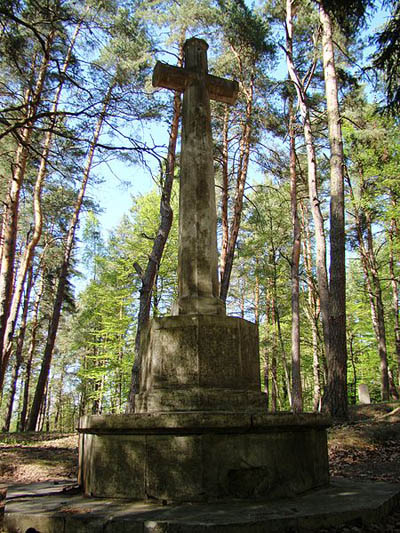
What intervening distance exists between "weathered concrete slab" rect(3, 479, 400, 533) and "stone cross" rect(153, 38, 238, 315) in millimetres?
1903

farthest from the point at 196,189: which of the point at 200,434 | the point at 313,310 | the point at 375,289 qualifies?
the point at 313,310

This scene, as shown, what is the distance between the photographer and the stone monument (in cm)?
326

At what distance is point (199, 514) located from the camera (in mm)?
2801

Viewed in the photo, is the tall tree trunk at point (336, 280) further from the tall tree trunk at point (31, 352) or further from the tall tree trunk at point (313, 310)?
the tall tree trunk at point (31, 352)

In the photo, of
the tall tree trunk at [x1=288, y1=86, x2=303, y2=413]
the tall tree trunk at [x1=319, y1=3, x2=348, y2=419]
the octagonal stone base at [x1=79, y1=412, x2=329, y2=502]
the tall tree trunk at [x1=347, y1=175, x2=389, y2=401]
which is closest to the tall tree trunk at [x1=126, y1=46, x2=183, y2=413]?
the tall tree trunk at [x1=319, y1=3, x2=348, y2=419]

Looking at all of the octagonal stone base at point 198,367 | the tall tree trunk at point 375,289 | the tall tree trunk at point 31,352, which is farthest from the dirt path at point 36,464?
the tall tree trunk at point 375,289

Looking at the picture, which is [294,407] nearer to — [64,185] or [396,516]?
[396,516]

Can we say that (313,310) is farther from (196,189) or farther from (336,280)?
(196,189)

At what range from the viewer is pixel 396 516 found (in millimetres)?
3299

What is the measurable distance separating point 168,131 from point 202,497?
1191 centimetres

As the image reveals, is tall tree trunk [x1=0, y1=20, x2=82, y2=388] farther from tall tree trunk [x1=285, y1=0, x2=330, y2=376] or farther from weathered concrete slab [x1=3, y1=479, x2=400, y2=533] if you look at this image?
weathered concrete slab [x1=3, y1=479, x2=400, y2=533]

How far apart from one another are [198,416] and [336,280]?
7700 millimetres

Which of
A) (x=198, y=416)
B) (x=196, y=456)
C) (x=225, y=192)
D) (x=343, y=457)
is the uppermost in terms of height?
(x=225, y=192)

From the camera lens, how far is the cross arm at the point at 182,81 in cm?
536
